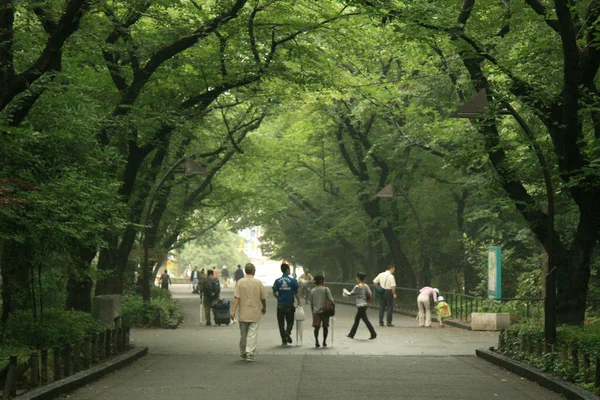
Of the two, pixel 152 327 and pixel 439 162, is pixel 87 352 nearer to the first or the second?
pixel 152 327

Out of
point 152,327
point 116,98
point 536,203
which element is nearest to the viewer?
A: point 536,203

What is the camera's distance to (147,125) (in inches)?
789

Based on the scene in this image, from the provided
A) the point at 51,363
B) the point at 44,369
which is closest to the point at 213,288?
the point at 51,363

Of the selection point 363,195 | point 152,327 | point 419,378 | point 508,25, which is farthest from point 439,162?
point 419,378

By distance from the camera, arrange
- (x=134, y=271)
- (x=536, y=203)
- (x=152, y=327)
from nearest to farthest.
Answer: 1. (x=536, y=203)
2. (x=152, y=327)
3. (x=134, y=271)

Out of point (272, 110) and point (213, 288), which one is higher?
point (272, 110)

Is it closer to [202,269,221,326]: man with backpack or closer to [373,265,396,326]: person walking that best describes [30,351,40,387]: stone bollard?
[373,265,396,326]: person walking

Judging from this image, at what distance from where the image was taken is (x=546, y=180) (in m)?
→ 15.8

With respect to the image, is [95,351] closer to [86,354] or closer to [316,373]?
[86,354]

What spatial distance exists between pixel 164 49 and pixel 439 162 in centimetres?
2143

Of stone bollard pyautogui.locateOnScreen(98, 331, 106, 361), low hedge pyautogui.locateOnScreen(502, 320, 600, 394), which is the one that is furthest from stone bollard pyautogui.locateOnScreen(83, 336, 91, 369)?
low hedge pyautogui.locateOnScreen(502, 320, 600, 394)

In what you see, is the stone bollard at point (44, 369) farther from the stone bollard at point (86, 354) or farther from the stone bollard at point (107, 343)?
the stone bollard at point (107, 343)

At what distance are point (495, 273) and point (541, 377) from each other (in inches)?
571

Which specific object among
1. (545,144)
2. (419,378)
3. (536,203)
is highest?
(545,144)
